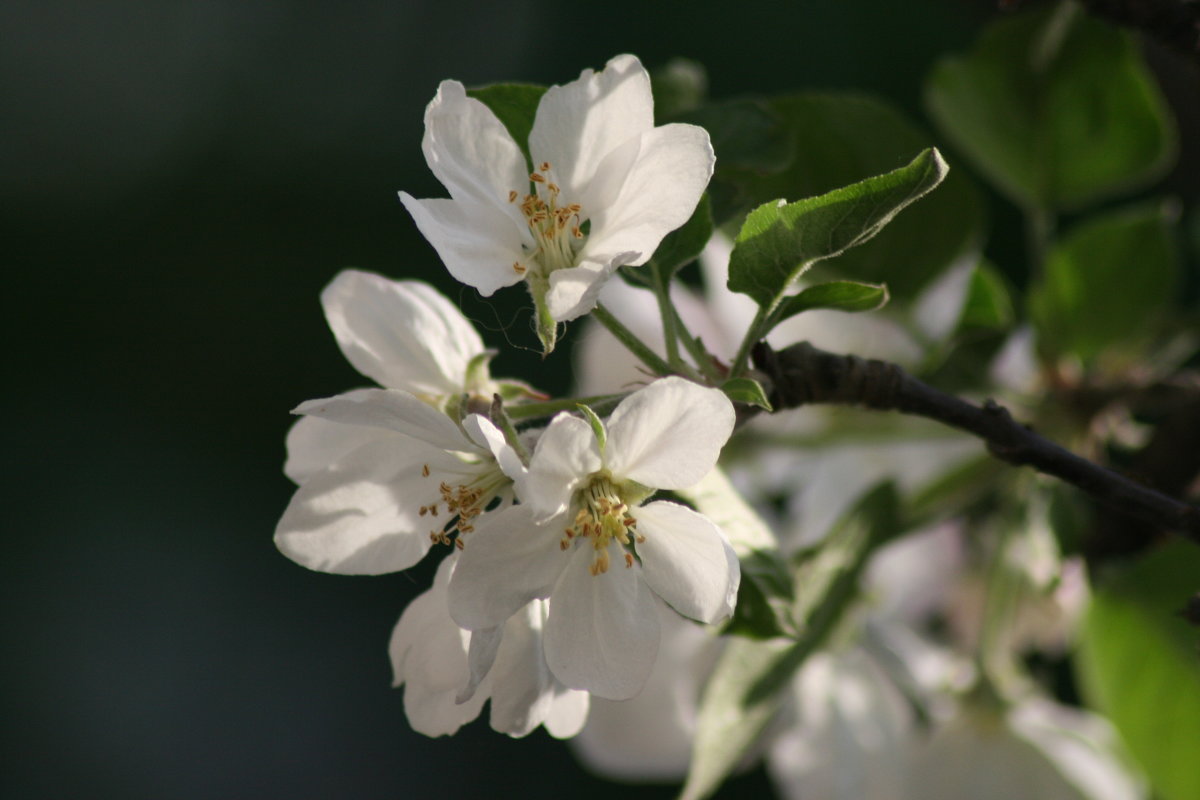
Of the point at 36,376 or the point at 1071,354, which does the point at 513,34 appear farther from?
the point at 1071,354

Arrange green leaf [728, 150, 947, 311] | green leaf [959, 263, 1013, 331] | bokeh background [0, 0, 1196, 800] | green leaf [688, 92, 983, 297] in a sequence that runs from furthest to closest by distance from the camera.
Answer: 1. bokeh background [0, 0, 1196, 800]
2. green leaf [959, 263, 1013, 331]
3. green leaf [688, 92, 983, 297]
4. green leaf [728, 150, 947, 311]

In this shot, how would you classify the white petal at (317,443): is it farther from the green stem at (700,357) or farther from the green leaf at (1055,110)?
the green leaf at (1055,110)

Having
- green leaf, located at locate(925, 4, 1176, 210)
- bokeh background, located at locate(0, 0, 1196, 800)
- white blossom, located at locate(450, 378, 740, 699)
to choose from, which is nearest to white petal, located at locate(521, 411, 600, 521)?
Answer: white blossom, located at locate(450, 378, 740, 699)

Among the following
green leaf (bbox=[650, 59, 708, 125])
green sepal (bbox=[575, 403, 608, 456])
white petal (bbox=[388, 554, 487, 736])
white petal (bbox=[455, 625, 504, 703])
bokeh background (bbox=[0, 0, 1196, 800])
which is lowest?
bokeh background (bbox=[0, 0, 1196, 800])

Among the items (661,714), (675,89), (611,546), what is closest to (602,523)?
(611,546)

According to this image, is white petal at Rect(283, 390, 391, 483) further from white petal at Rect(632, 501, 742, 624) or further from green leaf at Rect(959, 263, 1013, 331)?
green leaf at Rect(959, 263, 1013, 331)

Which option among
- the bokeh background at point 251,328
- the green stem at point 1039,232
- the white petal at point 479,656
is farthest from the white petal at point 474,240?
the bokeh background at point 251,328

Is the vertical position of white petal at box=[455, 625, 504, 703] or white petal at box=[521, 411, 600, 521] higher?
white petal at box=[521, 411, 600, 521]
